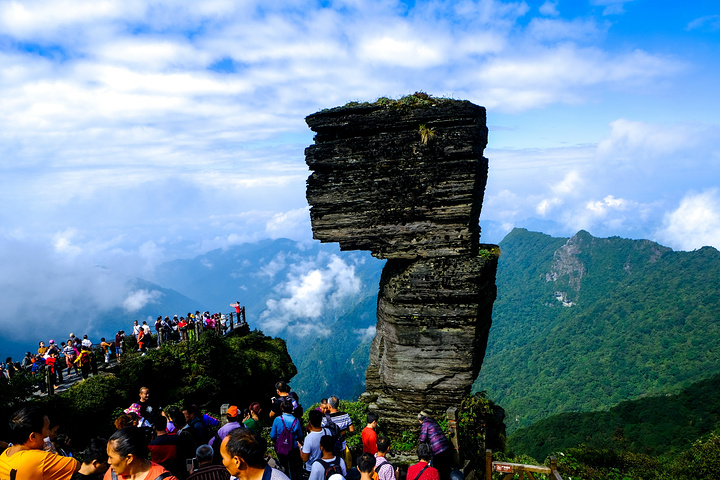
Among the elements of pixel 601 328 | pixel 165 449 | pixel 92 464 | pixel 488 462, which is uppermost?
pixel 601 328

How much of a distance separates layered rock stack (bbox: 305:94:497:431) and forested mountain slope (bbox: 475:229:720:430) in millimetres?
64074

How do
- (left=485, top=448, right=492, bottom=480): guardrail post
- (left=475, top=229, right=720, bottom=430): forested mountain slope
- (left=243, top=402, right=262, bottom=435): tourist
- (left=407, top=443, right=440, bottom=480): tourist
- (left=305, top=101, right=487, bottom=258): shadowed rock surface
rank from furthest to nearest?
(left=475, top=229, right=720, bottom=430): forested mountain slope
(left=305, top=101, right=487, bottom=258): shadowed rock surface
(left=485, top=448, right=492, bottom=480): guardrail post
(left=243, top=402, right=262, bottom=435): tourist
(left=407, top=443, right=440, bottom=480): tourist

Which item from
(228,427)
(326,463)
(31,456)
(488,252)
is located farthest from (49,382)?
(488,252)

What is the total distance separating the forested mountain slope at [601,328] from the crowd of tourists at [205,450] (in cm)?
7015

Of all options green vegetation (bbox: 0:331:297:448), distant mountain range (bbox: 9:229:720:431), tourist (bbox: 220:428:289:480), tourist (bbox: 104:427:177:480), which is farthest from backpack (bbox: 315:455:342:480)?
distant mountain range (bbox: 9:229:720:431)

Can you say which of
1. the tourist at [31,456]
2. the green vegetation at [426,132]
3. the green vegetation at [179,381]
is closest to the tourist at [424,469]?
the tourist at [31,456]

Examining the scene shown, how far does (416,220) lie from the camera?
13828mm

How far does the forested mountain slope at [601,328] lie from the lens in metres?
71.0

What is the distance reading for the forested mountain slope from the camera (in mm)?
71000

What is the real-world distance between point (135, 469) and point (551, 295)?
442 feet

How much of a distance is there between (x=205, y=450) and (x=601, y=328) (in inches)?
3984

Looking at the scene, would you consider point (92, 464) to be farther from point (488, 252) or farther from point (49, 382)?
point (49, 382)

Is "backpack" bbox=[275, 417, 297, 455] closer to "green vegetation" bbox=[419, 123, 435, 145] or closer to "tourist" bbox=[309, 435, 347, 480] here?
"tourist" bbox=[309, 435, 347, 480]

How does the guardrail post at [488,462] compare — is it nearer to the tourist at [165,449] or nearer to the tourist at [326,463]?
the tourist at [326,463]
